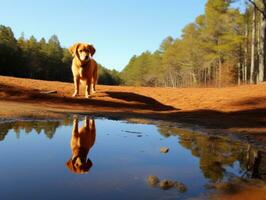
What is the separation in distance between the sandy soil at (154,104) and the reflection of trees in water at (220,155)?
4.02 feet

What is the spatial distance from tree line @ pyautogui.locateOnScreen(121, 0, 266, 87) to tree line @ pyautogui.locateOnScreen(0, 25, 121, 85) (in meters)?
18.3

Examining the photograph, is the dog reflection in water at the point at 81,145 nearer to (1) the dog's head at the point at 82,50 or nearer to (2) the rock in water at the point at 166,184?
(2) the rock in water at the point at 166,184

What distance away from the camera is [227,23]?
35.8m

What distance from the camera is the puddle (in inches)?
140

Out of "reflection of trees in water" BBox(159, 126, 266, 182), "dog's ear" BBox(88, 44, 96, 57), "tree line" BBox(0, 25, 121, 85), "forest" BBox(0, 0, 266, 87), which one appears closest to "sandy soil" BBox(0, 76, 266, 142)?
"reflection of trees in water" BBox(159, 126, 266, 182)

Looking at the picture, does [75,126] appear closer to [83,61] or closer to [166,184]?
[166,184]

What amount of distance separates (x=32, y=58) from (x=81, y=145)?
6143 centimetres

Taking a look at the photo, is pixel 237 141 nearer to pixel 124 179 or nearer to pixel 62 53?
pixel 124 179

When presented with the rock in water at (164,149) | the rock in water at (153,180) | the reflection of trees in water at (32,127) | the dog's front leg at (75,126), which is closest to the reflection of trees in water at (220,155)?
the rock in water at (164,149)

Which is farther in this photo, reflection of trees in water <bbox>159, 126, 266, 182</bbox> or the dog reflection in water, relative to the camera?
reflection of trees in water <bbox>159, 126, 266, 182</bbox>

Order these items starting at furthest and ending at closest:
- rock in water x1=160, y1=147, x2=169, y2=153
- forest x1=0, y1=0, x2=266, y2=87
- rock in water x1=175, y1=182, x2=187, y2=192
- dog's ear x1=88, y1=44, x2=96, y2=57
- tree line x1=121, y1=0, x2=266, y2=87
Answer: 1. forest x1=0, y1=0, x2=266, y2=87
2. tree line x1=121, y1=0, x2=266, y2=87
3. dog's ear x1=88, y1=44, x2=96, y2=57
4. rock in water x1=160, y1=147, x2=169, y2=153
5. rock in water x1=175, y1=182, x2=187, y2=192

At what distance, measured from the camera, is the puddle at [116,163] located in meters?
3.55

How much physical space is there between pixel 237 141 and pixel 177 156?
84.4 inches

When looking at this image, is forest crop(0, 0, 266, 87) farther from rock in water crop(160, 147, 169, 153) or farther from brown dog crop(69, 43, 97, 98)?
rock in water crop(160, 147, 169, 153)
